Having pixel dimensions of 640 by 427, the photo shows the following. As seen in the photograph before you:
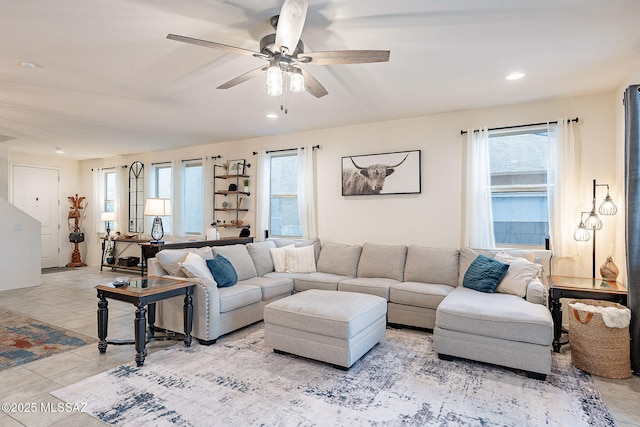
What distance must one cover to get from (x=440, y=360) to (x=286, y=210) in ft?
11.6

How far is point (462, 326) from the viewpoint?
9.81ft

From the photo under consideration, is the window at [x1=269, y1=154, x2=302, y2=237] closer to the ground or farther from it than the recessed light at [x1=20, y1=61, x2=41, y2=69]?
closer to the ground

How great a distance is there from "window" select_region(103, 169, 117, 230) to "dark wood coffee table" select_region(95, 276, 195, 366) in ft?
19.3

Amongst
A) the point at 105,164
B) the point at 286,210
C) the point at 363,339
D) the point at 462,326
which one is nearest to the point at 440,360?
the point at 462,326

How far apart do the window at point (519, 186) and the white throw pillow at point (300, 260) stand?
2425mm

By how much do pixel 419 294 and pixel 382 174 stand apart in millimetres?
1863

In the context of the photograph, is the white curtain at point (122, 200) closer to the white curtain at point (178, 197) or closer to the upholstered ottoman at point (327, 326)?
the white curtain at point (178, 197)

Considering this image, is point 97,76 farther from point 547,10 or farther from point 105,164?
point 105,164

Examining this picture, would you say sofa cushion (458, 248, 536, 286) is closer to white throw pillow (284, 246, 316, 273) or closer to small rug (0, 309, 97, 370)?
white throw pillow (284, 246, 316, 273)

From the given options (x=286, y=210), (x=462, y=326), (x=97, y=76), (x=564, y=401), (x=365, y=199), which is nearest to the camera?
(x=564, y=401)

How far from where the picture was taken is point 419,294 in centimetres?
383

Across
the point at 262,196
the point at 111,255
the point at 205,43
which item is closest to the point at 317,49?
the point at 205,43

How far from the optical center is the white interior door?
7.83 m

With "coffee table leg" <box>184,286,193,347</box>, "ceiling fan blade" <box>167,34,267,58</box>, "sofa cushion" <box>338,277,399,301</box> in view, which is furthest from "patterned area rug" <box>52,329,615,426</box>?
"ceiling fan blade" <box>167,34,267,58</box>
